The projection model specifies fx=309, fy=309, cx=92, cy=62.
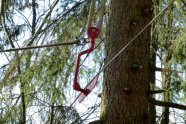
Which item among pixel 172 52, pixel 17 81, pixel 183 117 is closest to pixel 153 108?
pixel 183 117

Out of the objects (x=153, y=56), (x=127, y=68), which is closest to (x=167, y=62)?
(x=153, y=56)

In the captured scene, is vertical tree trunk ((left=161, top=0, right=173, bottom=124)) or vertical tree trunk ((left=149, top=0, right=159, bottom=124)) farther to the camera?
vertical tree trunk ((left=161, top=0, right=173, bottom=124))

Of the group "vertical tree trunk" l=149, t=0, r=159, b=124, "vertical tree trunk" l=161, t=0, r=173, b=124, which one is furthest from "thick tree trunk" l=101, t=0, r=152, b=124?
"vertical tree trunk" l=161, t=0, r=173, b=124

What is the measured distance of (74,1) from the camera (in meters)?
3.01

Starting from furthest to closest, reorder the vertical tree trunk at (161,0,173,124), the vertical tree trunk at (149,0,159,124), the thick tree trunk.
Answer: the vertical tree trunk at (161,0,173,124) < the vertical tree trunk at (149,0,159,124) < the thick tree trunk

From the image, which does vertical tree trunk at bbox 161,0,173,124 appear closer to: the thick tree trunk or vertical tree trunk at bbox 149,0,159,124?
vertical tree trunk at bbox 149,0,159,124

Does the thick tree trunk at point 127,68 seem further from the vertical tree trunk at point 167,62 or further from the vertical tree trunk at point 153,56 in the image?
the vertical tree trunk at point 167,62

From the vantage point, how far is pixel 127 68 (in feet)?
6.43

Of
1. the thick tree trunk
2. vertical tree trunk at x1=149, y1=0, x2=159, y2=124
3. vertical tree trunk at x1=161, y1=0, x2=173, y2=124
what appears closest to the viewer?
the thick tree trunk

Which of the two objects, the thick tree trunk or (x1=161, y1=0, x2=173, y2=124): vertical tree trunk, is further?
(x1=161, y1=0, x2=173, y2=124): vertical tree trunk

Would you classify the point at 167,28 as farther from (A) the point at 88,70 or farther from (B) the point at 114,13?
(B) the point at 114,13

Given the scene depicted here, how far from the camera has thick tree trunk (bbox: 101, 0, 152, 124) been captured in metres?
1.90

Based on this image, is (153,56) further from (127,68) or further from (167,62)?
(127,68)

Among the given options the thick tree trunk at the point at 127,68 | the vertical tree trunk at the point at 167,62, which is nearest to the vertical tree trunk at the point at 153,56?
the vertical tree trunk at the point at 167,62
